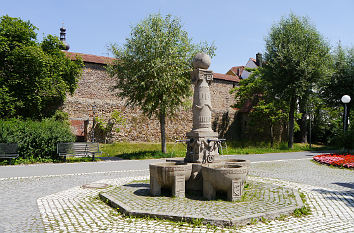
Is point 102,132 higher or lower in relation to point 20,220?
higher

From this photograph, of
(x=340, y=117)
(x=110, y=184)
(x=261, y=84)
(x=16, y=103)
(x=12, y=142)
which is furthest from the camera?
(x=340, y=117)

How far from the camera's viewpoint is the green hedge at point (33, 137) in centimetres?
1422

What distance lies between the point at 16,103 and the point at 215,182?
656 inches

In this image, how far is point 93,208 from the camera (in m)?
6.54

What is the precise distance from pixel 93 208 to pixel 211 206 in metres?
2.52

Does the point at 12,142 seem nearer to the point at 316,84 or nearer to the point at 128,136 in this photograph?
the point at 128,136

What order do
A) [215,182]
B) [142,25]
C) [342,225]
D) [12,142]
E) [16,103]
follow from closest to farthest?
[342,225] → [215,182] → [12,142] → [142,25] → [16,103]

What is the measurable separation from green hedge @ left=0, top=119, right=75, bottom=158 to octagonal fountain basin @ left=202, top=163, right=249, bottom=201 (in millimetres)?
10552

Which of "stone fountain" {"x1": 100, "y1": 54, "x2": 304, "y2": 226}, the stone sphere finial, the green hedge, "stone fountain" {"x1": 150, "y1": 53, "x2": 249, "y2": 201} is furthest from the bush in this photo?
the green hedge

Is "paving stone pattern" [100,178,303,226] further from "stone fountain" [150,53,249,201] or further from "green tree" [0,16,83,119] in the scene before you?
"green tree" [0,16,83,119]

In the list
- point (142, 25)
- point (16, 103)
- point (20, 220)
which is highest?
point (142, 25)

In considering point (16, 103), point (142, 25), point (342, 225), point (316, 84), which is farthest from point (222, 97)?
point (342, 225)

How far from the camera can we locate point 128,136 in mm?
26016

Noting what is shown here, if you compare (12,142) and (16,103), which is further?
(16,103)
